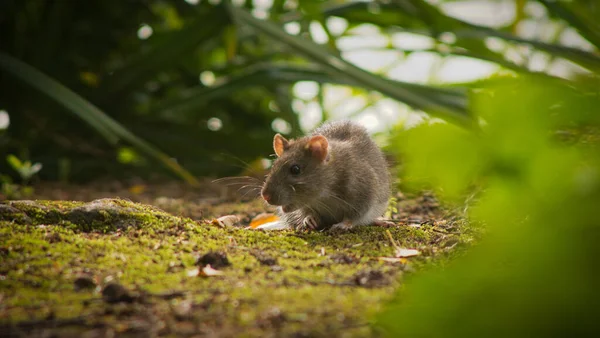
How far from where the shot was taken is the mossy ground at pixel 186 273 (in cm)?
144

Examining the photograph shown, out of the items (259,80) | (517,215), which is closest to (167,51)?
(259,80)

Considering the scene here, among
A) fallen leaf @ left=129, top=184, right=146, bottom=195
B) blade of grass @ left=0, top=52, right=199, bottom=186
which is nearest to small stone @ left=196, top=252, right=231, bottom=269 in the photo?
blade of grass @ left=0, top=52, right=199, bottom=186

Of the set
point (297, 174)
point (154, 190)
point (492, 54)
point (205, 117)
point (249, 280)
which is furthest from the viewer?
point (205, 117)

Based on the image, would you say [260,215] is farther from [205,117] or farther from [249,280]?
[205,117]

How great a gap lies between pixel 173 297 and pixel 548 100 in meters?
1.28

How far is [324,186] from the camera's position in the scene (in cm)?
319

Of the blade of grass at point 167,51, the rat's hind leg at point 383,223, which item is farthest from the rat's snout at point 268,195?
the blade of grass at point 167,51

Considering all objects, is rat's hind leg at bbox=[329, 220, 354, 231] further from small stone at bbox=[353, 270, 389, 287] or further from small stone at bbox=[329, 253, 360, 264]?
small stone at bbox=[353, 270, 389, 287]

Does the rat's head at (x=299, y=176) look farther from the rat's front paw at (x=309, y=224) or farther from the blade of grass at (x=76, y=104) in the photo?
the blade of grass at (x=76, y=104)

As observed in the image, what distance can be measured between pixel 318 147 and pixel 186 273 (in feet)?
4.62

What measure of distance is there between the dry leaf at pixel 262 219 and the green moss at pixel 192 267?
29.8 inches

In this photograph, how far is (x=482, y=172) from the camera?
645 mm

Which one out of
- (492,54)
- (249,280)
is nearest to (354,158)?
(492,54)

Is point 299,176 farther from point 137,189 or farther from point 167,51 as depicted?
point 137,189
